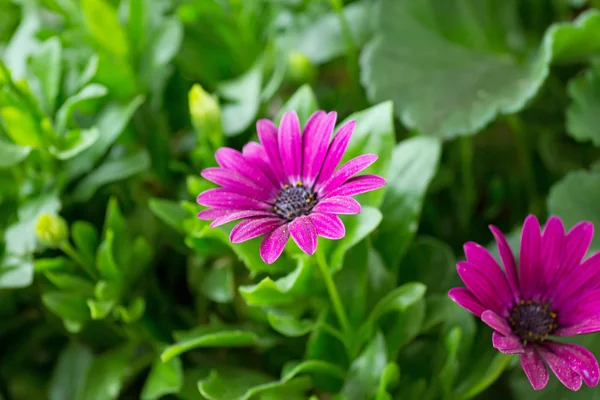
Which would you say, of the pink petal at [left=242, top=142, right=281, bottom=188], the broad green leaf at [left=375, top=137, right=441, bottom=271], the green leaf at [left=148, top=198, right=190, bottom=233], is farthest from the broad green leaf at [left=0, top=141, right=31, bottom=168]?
the broad green leaf at [left=375, top=137, right=441, bottom=271]

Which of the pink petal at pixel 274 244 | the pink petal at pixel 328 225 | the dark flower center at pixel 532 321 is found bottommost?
the dark flower center at pixel 532 321

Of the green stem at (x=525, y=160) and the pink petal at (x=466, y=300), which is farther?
the green stem at (x=525, y=160)

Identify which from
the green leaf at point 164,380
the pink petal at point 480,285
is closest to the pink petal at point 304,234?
the pink petal at point 480,285

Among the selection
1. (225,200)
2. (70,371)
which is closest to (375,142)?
(225,200)

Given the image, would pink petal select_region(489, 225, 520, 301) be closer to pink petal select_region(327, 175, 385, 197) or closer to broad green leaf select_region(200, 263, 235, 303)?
pink petal select_region(327, 175, 385, 197)

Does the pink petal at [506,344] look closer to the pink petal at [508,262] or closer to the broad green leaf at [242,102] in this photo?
the pink petal at [508,262]

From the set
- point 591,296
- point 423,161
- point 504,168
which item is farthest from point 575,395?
point 504,168

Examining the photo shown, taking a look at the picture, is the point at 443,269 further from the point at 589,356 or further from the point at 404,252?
the point at 589,356
